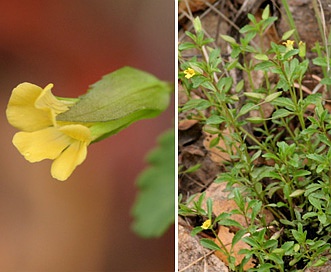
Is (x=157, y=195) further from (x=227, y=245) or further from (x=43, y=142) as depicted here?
(x=43, y=142)

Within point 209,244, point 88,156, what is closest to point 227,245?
point 209,244

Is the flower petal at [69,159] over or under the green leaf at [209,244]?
over

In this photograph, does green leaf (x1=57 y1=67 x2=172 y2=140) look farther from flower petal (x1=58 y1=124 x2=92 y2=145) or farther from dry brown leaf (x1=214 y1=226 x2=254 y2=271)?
dry brown leaf (x1=214 y1=226 x2=254 y2=271)

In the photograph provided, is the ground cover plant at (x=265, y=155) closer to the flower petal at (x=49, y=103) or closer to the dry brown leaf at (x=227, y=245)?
the dry brown leaf at (x=227, y=245)

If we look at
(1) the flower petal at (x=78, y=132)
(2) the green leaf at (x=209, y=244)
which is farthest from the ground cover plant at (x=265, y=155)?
(1) the flower petal at (x=78, y=132)

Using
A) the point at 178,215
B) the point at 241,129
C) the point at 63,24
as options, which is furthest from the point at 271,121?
the point at 63,24
